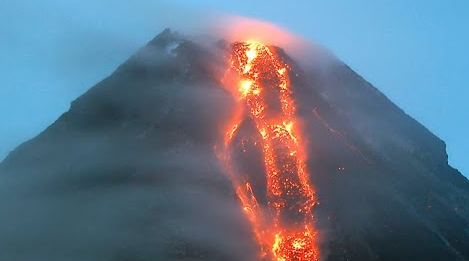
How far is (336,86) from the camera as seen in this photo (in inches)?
2361

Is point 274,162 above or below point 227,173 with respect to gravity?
above

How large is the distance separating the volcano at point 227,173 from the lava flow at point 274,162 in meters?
0.10

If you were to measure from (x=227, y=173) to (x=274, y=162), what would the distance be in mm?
2959

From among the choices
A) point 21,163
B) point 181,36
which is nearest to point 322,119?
point 181,36

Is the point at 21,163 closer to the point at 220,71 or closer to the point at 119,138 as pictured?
the point at 119,138

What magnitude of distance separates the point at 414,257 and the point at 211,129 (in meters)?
16.1

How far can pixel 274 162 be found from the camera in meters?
44.0

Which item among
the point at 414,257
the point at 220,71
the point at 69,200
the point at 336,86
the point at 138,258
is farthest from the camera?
the point at 336,86

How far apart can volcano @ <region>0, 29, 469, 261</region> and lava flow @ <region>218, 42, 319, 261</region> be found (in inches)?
3.8

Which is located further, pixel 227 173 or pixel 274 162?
pixel 274 162

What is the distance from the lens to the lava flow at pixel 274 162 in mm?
39281

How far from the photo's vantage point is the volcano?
39.4m

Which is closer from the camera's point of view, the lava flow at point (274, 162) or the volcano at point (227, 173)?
the lava flow at point (274, 162)

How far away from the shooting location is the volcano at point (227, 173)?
3944cm
